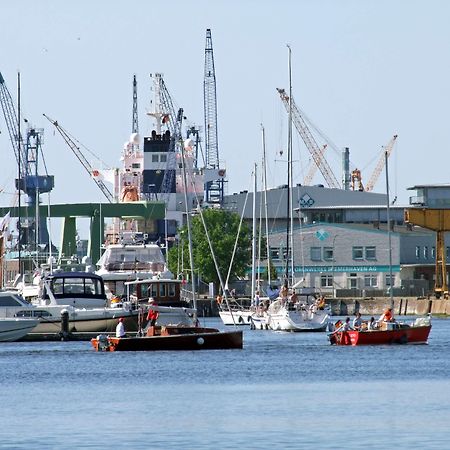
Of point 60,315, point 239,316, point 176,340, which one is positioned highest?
point 239,316

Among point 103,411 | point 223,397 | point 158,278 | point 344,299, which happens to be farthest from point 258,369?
point 344,299

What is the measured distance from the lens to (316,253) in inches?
7343

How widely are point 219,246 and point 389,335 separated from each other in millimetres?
84667

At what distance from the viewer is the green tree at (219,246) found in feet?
574

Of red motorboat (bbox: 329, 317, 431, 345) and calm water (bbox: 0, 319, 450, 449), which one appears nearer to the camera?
calm water (bbox: 0, 319, 450, 449)

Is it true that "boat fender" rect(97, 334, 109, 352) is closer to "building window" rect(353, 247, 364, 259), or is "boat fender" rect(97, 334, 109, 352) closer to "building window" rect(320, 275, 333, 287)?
"building window" rect(320, 275, 333, 287)

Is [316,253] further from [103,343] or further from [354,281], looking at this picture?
[103,343]

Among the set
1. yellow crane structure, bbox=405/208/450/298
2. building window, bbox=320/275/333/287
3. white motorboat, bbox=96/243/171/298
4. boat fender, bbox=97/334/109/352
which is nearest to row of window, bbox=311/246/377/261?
building window, bbox=320/275/333/287

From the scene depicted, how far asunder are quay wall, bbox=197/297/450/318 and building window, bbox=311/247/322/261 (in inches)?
684

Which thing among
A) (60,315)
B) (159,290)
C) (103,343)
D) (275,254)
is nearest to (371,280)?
(275,254)

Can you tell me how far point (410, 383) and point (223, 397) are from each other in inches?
339

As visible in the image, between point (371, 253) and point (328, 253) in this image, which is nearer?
point (371, 253)

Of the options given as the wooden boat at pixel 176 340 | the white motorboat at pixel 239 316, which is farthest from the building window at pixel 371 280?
the wooden boat at pixel 176 340

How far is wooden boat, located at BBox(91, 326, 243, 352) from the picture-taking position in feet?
285
